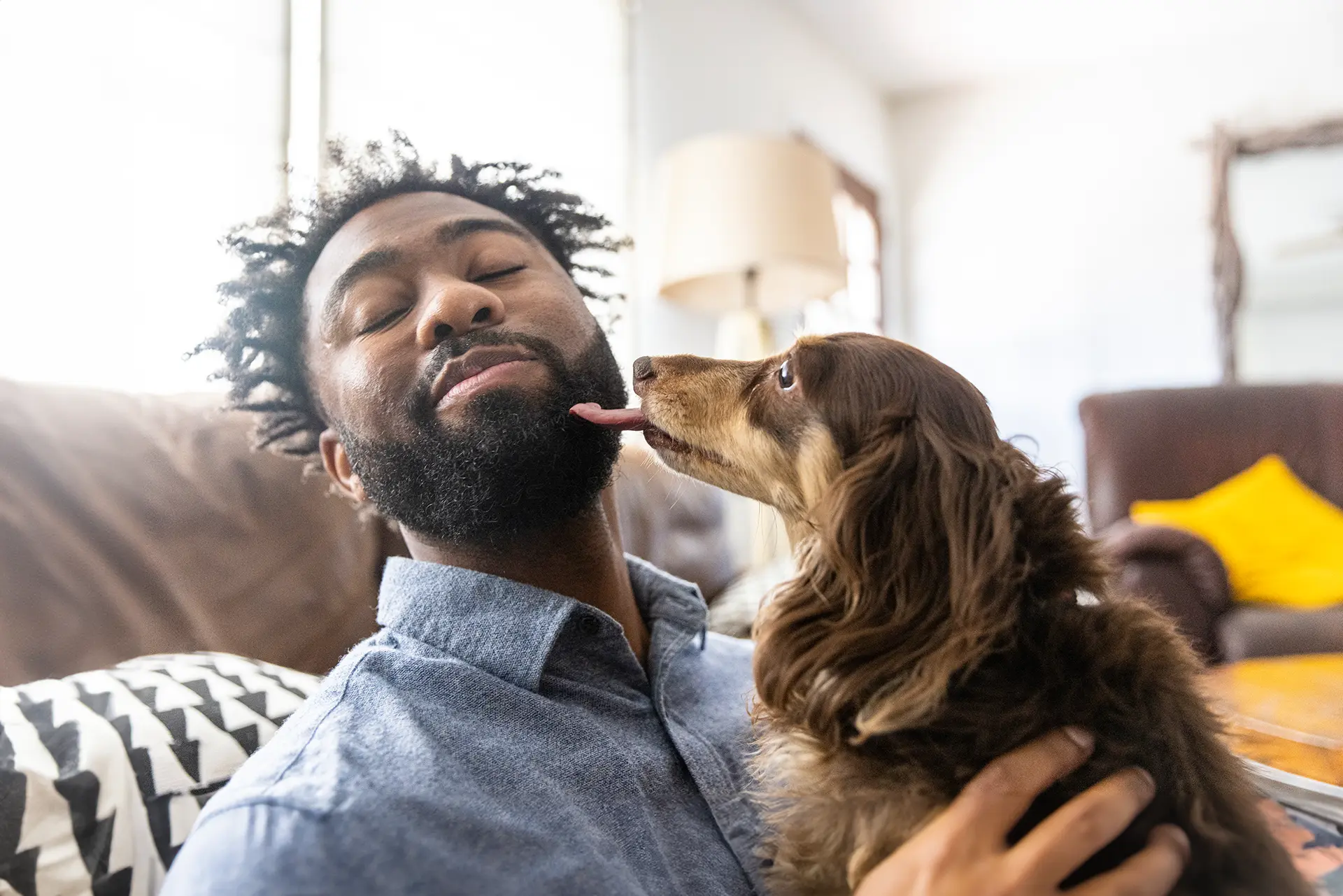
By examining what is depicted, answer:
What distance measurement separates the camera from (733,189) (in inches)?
135

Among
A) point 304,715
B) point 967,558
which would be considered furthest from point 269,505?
point 967,558

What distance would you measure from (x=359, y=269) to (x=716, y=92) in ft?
12.8

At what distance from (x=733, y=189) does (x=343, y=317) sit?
7.70 ft

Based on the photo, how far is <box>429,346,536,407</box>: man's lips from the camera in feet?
4.06

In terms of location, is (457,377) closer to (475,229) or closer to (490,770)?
(475,229)

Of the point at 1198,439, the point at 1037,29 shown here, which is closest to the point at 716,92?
the point at 1037,29

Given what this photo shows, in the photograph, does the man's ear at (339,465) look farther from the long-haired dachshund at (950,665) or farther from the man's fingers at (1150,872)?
the man's fingers at (1150,872)

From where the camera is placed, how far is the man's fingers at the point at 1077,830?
864 millimetres

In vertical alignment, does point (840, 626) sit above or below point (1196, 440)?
below

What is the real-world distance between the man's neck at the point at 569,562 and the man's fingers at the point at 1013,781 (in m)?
0.51

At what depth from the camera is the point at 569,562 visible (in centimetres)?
131

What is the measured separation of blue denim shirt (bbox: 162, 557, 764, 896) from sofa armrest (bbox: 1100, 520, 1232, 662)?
2643mm

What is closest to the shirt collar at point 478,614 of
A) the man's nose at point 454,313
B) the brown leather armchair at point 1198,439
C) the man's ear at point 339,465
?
the man's ear at point 339,465

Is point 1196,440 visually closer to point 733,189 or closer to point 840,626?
point 733,189
